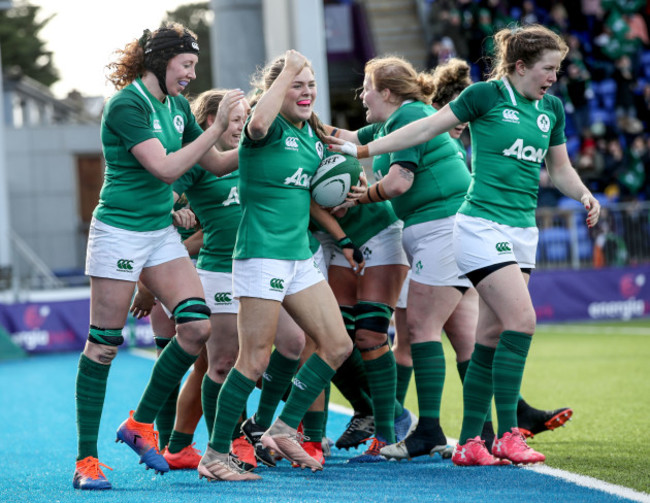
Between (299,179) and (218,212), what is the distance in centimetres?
75

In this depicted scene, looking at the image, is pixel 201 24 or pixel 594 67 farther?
pixel 201 24

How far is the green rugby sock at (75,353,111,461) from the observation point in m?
5.00

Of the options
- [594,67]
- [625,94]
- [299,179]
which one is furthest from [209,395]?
[594,67]

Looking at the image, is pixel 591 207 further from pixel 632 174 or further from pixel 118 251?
pixel 632 174

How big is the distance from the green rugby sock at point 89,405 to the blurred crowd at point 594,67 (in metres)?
13.9

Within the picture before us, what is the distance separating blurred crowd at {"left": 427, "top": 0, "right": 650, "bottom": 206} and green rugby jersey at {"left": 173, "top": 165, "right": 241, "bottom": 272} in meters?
13.0

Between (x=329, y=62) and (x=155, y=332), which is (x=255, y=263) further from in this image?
(x=329, y=62)

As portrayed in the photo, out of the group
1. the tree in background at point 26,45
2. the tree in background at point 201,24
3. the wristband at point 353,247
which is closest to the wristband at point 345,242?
the wristband at point 353,247

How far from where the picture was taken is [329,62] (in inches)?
851

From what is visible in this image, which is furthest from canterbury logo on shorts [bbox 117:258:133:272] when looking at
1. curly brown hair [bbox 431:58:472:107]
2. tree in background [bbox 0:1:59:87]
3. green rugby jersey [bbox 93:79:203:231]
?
tree in background [bbox 0:1:59:87]

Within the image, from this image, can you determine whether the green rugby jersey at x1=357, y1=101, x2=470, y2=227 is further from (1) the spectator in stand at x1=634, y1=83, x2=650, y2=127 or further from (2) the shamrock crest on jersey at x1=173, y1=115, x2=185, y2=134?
(1) the spectator in stand at x1=634, y1=83, x2=650, y2=127

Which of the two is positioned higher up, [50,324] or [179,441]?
[179,441]

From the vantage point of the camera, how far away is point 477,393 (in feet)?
17.0

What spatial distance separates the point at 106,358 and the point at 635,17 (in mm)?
19896
